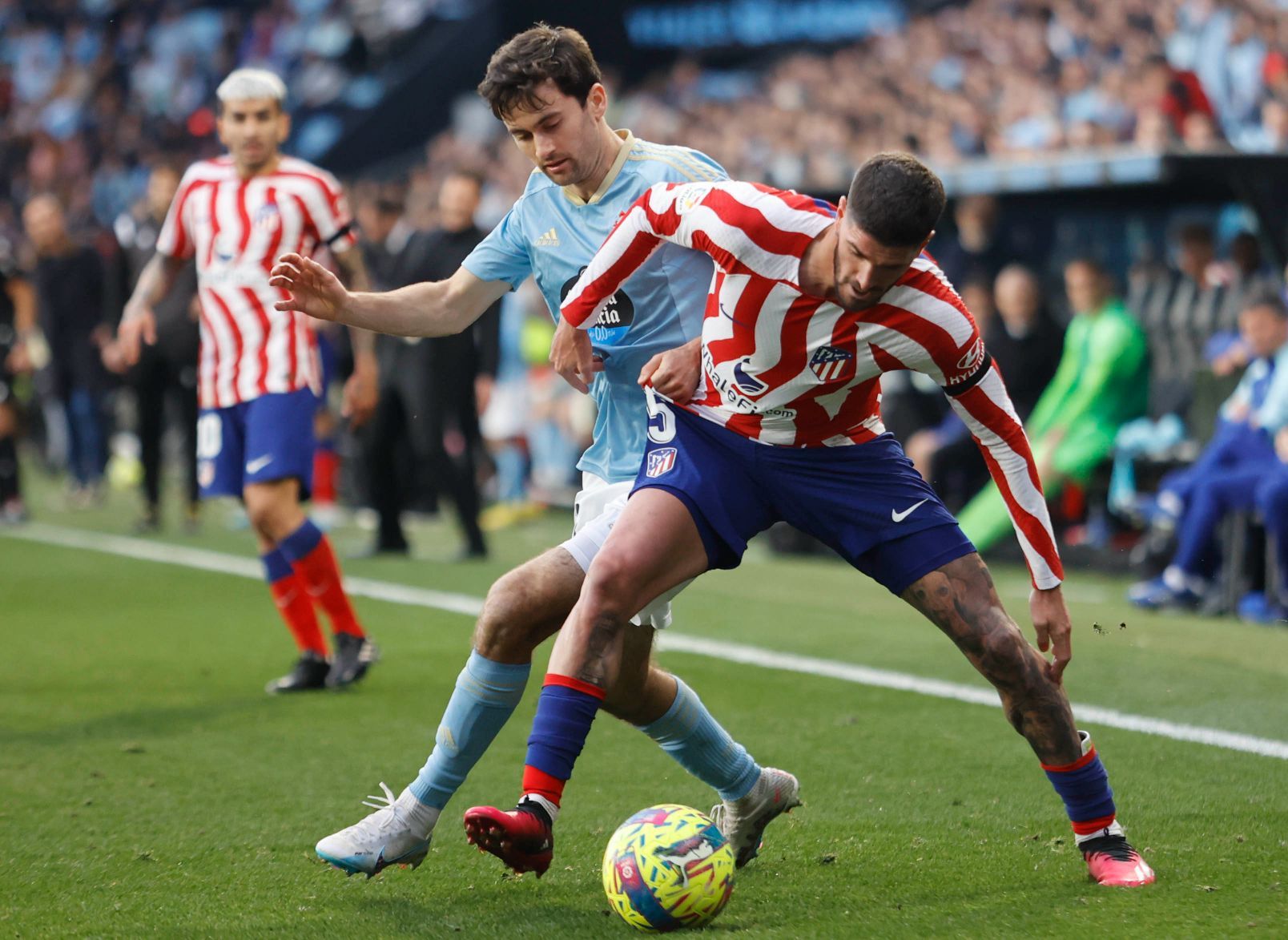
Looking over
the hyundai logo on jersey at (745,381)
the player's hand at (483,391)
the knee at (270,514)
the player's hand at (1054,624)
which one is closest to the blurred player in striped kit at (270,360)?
the knee at (270,514)

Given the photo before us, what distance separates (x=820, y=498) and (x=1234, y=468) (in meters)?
5.61

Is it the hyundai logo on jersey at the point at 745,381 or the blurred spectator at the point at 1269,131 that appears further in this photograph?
the blurred spectator at the point at 1269,131

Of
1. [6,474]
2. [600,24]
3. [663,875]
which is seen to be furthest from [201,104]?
[663,875]

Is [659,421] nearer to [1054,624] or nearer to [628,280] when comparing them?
[628,280]

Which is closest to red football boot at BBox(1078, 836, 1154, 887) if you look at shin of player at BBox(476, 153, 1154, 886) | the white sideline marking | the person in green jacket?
shin of player at BBox(476, 153, 1154, 886)

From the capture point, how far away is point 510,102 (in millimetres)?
4391

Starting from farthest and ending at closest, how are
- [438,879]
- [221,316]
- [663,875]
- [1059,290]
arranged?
[1059,290]
[221,316]
[438,879]
[663,875]

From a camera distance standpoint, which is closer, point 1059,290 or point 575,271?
point 575,271

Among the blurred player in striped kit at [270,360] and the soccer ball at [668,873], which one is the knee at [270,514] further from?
the soccer ball at [668,873]

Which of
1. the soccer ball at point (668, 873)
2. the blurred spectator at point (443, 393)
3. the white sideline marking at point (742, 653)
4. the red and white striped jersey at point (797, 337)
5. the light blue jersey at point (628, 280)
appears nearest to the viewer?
the soccer ball at point (668, 873)

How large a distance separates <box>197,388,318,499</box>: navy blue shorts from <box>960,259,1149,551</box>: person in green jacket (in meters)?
4.73

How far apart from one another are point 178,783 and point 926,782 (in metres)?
2.30

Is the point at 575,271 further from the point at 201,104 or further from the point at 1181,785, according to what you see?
the point at 201,104

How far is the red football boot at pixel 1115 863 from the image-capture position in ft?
13.5
